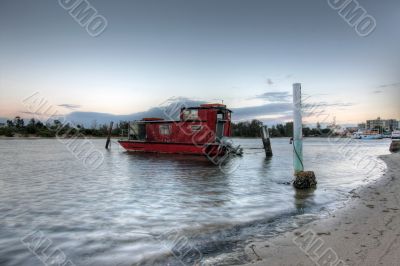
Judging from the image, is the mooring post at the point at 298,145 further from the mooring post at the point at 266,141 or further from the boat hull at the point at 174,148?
the mooring post at the point at 266,141

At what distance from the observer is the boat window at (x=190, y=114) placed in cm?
2856

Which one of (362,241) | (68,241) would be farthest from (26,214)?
(362,241)

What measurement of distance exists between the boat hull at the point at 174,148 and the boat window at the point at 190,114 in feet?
7.33

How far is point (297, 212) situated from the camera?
8039mm

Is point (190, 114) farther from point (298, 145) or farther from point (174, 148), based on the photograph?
point (298, 145)

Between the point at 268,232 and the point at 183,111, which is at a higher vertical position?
the point at 183,111

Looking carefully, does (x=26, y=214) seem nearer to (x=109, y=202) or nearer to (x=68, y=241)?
(x=109, y=202)

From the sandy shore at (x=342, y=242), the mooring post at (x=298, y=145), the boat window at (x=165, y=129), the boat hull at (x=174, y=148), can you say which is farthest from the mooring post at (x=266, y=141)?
the sandy shore at (x=342, y=242)

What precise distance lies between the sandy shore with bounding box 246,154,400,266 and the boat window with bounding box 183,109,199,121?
21504mm

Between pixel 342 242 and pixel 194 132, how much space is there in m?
23.9

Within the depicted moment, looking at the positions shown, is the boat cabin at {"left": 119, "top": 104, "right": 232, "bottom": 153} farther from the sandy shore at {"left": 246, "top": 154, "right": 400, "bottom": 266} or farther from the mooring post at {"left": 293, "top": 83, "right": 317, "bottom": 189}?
the sandy shore at {"left": 246, "top": 154, "right": 400, "bottom": 266}

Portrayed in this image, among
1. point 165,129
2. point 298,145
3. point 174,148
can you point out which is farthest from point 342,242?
point 165,129

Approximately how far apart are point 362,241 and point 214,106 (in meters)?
23.2

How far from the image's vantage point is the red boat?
27.7m
